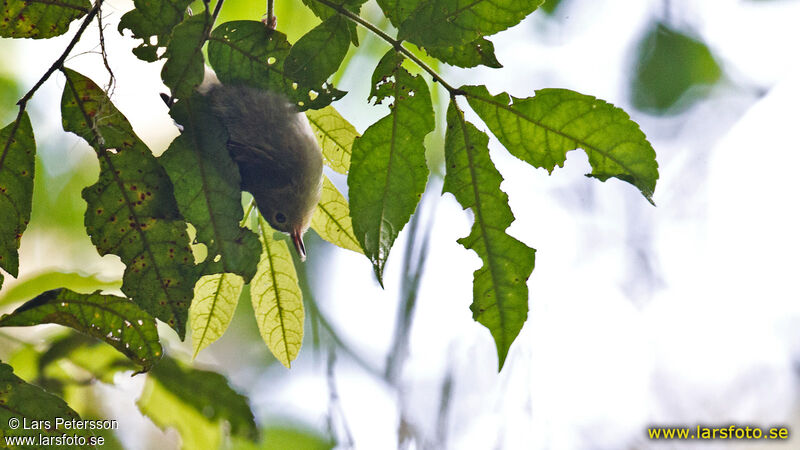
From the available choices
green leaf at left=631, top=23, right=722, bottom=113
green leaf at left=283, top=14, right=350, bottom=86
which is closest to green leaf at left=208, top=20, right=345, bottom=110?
green leaf at left=283, top=14, right=350, bottom=86

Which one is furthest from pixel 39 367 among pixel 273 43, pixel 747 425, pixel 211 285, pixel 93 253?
pixel 747 425

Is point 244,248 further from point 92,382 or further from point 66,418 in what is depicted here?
point 92,382

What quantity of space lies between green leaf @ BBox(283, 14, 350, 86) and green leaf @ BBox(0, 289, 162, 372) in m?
0.38

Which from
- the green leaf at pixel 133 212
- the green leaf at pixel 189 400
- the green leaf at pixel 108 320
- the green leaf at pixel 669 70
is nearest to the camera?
the green leaf at pixel 133 212

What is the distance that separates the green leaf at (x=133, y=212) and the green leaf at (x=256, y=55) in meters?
0.13

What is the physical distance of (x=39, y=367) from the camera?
4.53 ft

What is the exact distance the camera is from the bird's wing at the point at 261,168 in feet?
2.82

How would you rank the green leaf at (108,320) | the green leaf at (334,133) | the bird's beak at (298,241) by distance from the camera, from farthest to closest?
the bird's beak at (298,241)
the green leaf at (334,133)
the green leaf at (108,320)

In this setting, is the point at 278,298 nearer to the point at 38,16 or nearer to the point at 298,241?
the point at 298,241

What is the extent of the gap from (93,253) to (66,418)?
0.92 m

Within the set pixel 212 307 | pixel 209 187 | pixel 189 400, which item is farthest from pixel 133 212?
pixel 189 400

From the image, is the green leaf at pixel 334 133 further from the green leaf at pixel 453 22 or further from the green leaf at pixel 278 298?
the green leaf at pixel 453 22

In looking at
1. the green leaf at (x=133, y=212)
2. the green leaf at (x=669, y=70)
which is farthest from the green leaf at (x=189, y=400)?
the green leaf at (x=669, y=70)

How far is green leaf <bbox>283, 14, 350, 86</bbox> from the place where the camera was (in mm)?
616
